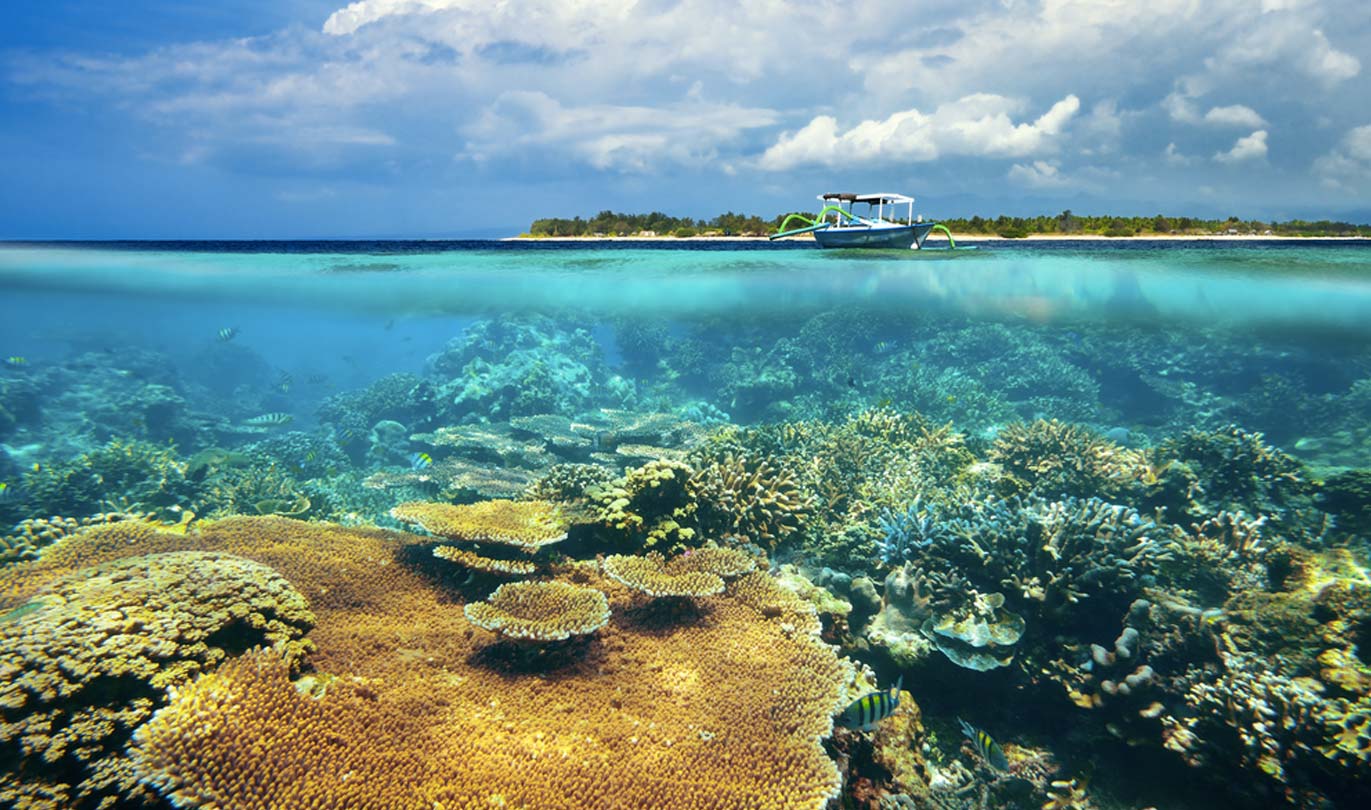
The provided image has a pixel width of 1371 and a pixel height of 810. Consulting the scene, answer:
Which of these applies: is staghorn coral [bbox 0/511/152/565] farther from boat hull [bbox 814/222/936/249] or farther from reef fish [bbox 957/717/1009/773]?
boat hull [bbox 814/222/936/249]

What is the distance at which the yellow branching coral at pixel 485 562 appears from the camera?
17.3ft

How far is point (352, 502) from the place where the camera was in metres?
12.0

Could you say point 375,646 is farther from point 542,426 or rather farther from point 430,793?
point 542,426

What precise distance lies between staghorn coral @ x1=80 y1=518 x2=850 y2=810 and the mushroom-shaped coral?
35cm

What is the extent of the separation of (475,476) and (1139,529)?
924 cm

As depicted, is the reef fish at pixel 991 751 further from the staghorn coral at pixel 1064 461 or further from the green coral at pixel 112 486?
the green coral at pixel 112 486

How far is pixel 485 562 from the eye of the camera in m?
5.34

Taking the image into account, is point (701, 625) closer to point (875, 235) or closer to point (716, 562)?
point (716, 562)

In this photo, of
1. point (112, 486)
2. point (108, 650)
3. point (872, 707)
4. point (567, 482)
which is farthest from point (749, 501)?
point (112, 486)

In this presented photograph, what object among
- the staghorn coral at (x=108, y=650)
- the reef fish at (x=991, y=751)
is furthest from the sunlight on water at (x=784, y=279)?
the staghorn coral at (x=108, y=650)

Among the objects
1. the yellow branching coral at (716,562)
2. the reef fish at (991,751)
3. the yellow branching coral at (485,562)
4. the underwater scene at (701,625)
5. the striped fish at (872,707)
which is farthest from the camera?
the yellow branching coral at (716,562)

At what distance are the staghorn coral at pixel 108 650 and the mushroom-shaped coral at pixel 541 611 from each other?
1.33m

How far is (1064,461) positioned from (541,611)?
28.9 feet

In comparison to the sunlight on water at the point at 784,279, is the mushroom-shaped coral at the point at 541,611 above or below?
below
